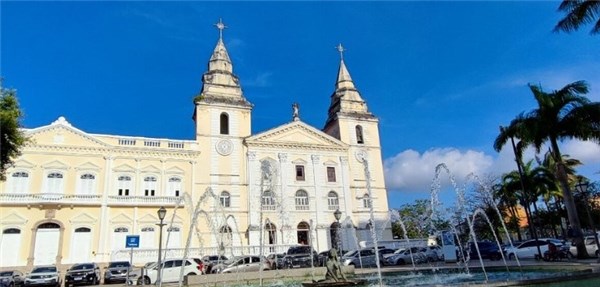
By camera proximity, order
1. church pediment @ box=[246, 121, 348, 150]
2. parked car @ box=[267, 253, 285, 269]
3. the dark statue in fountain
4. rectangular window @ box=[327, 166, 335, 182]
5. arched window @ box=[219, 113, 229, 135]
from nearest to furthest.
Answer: the dark statue in fountain < parked car @ box=[267, 253, 285, 269] < arched window @ box=[219, 113, 229, 135] < church pediment @ box=[246, 121, 348, 150] < rectangular window @ box=[327, 166, 335, 182]

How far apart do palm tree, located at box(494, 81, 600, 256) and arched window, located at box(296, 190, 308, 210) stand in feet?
68.4

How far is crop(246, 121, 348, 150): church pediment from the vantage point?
4041cm

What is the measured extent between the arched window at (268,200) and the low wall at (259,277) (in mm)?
17535

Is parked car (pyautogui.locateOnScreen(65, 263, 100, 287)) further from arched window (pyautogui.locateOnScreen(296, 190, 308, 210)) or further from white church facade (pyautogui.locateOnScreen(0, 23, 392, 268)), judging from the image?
arched window (pyautogui.locateOnScreen(296, 190, 308, 210))

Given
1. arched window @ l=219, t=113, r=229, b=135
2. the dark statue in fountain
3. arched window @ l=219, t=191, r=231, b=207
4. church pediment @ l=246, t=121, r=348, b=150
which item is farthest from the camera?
church pediment @ l=246, t=121, r=348, b=150

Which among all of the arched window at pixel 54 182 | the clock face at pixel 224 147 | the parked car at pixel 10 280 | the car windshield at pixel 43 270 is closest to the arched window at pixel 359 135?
the clock face at pixel 224 147

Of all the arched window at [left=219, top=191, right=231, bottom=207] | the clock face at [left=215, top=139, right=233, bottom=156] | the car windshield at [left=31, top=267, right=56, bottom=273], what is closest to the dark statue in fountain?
the car windshield at [left=31, top=267, right=56, bottom=273]

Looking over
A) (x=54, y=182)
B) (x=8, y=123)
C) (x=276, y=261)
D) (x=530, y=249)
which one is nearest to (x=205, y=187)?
(x=54, y=182)

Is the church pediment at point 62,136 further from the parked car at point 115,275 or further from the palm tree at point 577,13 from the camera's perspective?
the palm tree at point 577,13

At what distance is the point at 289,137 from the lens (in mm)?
41844

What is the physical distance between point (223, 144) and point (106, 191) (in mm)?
10802

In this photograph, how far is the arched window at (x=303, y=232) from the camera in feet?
126

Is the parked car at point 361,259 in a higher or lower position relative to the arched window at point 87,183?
→ lower

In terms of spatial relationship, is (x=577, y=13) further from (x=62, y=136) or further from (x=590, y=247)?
(x=62, y=136)
